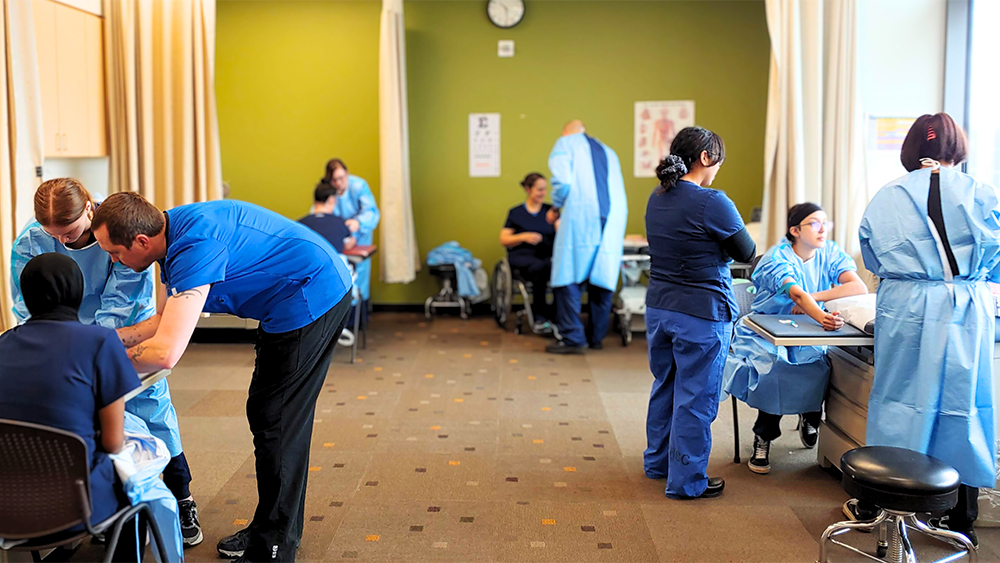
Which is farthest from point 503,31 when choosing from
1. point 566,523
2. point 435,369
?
point 566,523

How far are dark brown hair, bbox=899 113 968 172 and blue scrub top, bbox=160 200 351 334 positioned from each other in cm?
193

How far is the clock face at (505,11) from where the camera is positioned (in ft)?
22.1

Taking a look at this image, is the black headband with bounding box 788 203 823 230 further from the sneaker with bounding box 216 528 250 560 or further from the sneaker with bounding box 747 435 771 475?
the sneaker with bounding box 216 528 250 560

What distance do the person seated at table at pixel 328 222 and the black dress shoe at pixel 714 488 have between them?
9.32ft

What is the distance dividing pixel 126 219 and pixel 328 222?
328 cm

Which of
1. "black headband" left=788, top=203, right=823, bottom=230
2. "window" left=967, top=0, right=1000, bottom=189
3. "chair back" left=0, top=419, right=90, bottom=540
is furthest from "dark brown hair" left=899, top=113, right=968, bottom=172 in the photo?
"chair back" left=0, top=419, right=90, bottom=540

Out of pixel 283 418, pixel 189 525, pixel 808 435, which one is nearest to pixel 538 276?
pixel 808 435

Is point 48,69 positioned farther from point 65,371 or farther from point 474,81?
point 65,371

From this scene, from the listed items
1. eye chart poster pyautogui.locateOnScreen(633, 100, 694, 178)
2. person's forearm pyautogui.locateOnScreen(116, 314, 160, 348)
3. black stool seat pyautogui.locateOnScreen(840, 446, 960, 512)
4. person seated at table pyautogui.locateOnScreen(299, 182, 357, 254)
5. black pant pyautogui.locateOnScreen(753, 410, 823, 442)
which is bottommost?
black pant pyautogui.locateOnScreen(753, 410, 823, 442)

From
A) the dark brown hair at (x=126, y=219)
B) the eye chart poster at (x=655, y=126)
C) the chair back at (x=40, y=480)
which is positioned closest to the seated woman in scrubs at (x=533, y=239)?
the eye chart poster at (x=655, y=126)

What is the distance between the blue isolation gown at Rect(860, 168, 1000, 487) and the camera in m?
2.68

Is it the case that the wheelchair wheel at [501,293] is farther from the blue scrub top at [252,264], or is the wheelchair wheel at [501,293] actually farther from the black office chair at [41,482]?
the black office chair at [41,482]

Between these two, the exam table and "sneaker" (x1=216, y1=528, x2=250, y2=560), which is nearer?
"sneaker" (x1=216, y1=528, x2=250, y2=560)

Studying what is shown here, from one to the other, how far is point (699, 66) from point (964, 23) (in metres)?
2.48
